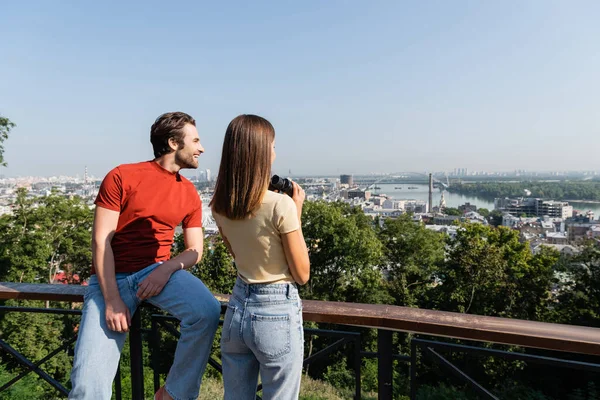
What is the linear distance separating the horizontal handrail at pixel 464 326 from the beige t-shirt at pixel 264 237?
0.99ft

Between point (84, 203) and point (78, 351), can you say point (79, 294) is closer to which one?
point (78, 351)

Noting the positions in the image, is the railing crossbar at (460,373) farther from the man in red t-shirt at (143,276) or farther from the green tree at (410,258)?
the green tree at (410,258)

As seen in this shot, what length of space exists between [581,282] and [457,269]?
13.0 ft

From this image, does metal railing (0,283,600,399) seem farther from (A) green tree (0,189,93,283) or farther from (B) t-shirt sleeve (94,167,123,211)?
(A) green tree (0,189,93,283)

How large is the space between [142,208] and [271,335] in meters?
0.67

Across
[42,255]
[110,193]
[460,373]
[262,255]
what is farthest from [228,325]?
[42,255]

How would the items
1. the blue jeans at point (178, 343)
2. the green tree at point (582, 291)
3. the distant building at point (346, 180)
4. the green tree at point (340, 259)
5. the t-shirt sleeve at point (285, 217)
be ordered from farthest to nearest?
the distant building at point (346, 180) < the green tree at point (340, 259) < the green tree at point (582, 291) < the blue jeans at point (178, 343) < the t-shirt sleeve at point (285, 217)

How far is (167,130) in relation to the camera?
162 cm

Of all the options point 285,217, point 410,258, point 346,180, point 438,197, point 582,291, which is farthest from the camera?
point 438,197

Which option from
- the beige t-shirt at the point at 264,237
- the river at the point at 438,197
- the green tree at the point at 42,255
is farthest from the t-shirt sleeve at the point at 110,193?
the river at the point at 438,197

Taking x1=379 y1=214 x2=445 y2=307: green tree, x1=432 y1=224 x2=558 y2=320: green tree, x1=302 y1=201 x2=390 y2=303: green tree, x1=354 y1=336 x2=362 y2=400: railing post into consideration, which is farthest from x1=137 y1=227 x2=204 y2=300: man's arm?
x1=379 y1=214 x2=445 y2=307: green tree

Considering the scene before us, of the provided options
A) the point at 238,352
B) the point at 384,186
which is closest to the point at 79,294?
the point at 238,352

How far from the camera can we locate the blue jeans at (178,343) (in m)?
1.40

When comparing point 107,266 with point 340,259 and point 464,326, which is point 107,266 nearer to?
point 464,326
